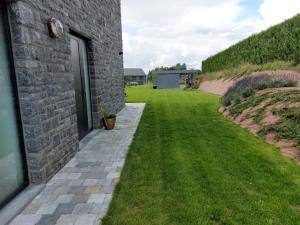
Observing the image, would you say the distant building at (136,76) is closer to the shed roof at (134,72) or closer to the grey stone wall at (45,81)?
the shed roof at (134,72)

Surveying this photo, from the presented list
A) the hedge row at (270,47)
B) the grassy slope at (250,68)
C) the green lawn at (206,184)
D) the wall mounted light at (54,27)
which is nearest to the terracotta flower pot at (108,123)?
the green lawn at (206,184)

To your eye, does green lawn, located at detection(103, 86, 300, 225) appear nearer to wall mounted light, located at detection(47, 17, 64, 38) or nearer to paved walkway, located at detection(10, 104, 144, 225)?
paved walkway, located at detection(10, 104, 144, 225)

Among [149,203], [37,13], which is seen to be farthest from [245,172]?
[37,13]

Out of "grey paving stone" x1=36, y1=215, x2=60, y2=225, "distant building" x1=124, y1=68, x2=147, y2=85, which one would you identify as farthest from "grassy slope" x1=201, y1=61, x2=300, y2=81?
"distant building" x1=124, y1=68, x2=147, y2=85

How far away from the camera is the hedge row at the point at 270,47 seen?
10531mm

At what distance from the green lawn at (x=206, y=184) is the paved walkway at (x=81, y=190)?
0.57 ft

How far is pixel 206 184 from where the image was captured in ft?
10.7

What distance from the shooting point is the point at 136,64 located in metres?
70.8

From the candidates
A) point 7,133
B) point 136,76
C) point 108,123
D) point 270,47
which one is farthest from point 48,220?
point 136,76

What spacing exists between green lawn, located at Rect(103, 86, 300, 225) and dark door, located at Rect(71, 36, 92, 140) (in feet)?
4.81

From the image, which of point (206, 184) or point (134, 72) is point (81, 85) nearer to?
point (206, 184)

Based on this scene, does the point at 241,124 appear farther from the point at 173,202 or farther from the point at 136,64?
the point at 136,64

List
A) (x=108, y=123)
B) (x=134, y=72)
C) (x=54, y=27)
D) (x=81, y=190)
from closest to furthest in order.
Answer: (x=81, y=190)
(x=54, y=27)
(x=108, y=123)
(x=134, y=72)

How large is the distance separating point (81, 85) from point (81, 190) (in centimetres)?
315
